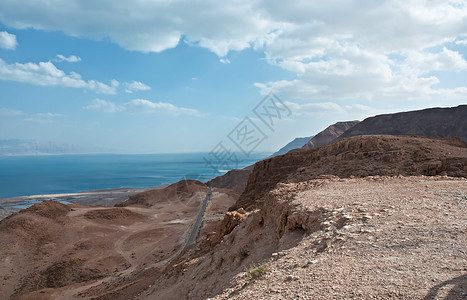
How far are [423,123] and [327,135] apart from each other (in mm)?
29727

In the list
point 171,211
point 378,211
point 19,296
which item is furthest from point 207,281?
point 171,211

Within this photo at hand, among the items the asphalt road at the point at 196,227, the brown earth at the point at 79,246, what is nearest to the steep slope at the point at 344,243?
the brown earth at the point at 79,246

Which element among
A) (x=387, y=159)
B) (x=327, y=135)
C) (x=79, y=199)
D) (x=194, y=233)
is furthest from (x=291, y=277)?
(x=327, y=135)

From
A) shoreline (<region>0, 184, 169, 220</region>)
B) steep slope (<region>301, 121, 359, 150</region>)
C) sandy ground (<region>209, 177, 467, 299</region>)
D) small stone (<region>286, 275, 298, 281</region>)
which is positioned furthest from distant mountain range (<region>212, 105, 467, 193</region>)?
small stone (<region>286, 275, 298, 281</region>)

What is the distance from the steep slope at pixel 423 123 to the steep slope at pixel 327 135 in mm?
15023

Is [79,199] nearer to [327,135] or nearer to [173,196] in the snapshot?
[173,196]

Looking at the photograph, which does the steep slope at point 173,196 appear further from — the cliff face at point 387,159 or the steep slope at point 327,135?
the steep slope at point 327,135

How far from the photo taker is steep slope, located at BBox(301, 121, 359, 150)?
273 ft

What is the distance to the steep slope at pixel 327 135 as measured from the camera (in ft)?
273

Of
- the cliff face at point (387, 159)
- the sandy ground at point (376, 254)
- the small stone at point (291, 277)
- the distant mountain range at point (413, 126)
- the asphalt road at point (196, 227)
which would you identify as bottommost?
the asphalt road at point (196, 227)

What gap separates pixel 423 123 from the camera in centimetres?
5941

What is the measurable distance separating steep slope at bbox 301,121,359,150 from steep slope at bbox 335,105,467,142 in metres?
15.0

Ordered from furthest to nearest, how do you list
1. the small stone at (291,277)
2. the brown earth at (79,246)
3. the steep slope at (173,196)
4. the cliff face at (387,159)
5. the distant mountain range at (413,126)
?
the distant mountain range at (413,126) < the steep slope at (173,196) < the brown earth at (79,246) < the cliff face at (387,159) < the small stone at (291,277)

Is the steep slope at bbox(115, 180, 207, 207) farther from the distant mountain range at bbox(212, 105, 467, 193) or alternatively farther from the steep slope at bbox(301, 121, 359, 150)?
the steep slope at bbox(301, 121, 359, 150)
